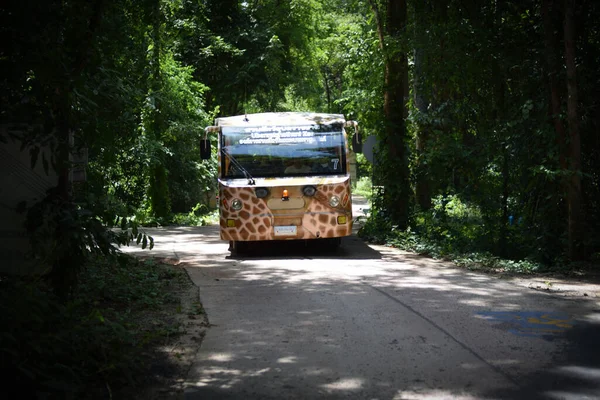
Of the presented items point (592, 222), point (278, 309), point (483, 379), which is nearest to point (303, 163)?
point (592, 222)

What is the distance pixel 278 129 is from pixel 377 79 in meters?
6.35

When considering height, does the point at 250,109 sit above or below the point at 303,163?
above

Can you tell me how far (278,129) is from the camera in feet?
50.4

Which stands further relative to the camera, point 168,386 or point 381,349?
point 381,349

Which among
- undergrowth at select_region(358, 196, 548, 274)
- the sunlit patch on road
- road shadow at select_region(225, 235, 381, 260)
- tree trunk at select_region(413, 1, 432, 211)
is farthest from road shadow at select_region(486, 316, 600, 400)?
tree trunk at select_region(413, 1, 432, 211)

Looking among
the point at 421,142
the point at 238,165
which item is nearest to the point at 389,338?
the point at 238,165

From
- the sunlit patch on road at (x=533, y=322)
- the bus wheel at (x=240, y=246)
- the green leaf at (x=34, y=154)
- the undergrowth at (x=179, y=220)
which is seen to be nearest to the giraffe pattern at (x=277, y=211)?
the bus wheel at (x=240, y=246)

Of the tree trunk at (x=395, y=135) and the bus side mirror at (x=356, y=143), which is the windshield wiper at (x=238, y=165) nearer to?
the bus side mirror at (x=356, y=143)

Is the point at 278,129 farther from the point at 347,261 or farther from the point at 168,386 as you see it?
the point at 168,386

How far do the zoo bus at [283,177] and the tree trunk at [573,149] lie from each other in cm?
440

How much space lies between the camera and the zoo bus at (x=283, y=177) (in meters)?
14.6

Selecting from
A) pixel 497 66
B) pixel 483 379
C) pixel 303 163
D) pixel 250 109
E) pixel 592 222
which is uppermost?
pixel 250 109

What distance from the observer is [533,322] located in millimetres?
7848

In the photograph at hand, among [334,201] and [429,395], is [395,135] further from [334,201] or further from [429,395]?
[429,395]
